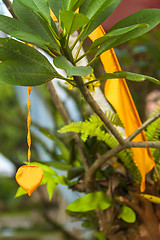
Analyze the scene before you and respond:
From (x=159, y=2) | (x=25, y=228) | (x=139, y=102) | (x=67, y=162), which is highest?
(x=159, y=2)

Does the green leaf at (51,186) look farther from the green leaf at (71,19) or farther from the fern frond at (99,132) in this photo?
the green leaf at (71,19)

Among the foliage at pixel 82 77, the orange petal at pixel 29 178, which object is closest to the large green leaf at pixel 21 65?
the foliage at pixel 82 77

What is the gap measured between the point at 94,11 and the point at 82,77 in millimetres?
191

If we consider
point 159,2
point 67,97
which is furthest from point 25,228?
point 159,2

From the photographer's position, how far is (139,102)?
68 centimetres

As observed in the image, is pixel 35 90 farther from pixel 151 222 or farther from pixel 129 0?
pixel 151 222

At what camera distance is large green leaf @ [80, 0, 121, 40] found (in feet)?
1.12

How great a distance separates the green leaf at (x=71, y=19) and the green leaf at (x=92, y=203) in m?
0.36

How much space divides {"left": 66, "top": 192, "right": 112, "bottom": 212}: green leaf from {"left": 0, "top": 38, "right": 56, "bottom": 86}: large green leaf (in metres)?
0.31

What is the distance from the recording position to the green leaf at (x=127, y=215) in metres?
0.53

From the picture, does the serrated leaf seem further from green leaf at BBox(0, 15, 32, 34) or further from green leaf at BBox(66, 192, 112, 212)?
green leaf at BBox(0, 15, 32, 34)

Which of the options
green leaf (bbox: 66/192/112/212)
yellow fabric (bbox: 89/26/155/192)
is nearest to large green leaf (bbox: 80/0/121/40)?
yellow fabric (bbox: 89/26/155/192)

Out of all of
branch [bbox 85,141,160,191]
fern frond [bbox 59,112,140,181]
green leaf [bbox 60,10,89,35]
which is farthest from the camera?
fern frond [bbox 59,112,140,181]

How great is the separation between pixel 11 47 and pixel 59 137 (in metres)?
0.43
